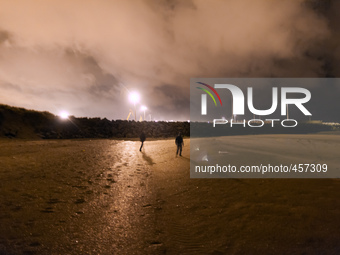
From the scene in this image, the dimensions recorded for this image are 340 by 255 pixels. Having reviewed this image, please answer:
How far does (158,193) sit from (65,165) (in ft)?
23.2

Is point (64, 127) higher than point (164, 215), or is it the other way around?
point (64, 127)

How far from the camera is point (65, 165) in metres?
11.5

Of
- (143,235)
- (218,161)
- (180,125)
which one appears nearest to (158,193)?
(143,235)

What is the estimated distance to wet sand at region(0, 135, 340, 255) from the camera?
14.5 ft

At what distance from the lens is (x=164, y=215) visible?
602 cm

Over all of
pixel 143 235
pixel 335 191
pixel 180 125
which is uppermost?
pixel 180 125

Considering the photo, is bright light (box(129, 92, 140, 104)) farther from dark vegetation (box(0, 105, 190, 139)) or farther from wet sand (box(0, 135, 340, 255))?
wet sand (box(0, 135, 340, 255))

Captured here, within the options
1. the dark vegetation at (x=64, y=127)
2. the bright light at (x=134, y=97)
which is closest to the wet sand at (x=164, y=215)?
the dark vegetation at (x=64, y=127)

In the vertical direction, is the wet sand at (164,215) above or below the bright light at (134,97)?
below

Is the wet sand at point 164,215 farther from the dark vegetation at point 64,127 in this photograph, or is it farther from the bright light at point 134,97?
the bright light at point 134,97

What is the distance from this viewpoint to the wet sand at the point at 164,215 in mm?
4434

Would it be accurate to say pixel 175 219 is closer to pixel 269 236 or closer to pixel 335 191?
pixel 269 236

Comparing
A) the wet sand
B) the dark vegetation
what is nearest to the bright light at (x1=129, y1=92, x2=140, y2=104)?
the dark vegetation

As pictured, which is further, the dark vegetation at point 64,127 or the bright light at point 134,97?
the bright light at point 134,97
